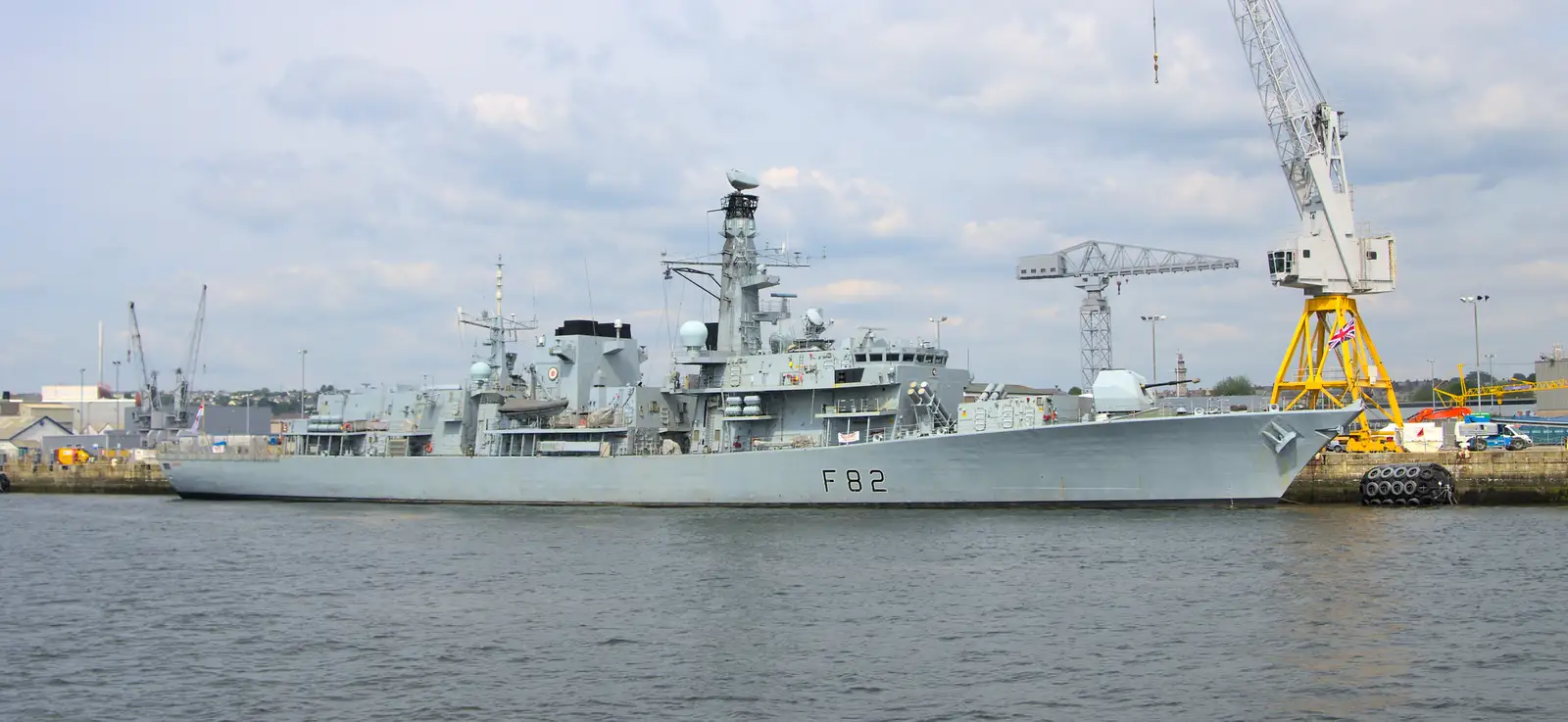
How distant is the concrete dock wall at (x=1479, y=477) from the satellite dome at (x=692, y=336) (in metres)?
17.5

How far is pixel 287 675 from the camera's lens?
51.6 ft

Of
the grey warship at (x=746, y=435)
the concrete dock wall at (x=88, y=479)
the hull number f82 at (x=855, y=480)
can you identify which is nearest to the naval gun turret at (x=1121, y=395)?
the grey warship at (x=746, y=435)

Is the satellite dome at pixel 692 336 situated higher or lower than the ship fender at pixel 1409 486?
higher

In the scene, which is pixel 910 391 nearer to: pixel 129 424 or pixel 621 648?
pixel 621 648

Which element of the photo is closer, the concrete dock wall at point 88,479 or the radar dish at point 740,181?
the radar dish at point 740,181

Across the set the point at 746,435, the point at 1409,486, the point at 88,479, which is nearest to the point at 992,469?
the point at 746,435

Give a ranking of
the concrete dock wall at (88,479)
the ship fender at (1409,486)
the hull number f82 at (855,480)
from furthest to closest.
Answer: the concrete dock wall at (88,479), the ship fender at (1409,486), the hull number f82 at (855,480)

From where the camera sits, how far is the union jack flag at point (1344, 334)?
38969 mm

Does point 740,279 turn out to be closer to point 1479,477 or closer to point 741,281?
point 741,281

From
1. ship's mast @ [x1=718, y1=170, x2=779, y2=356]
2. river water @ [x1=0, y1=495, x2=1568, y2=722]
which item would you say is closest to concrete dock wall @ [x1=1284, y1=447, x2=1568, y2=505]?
river water @ [x1=0, y1=495, x2=1568, y2=722]

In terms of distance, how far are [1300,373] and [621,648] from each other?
29.9 m

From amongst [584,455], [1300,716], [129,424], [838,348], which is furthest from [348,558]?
[129,424]

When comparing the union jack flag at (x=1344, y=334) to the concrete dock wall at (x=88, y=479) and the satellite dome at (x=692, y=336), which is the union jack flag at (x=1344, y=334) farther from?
the concrete dock wall at (x=88, y=479)

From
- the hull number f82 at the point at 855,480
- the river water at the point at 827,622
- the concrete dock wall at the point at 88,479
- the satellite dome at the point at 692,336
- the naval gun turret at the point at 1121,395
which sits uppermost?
the satellite dome at the point at 692,336
